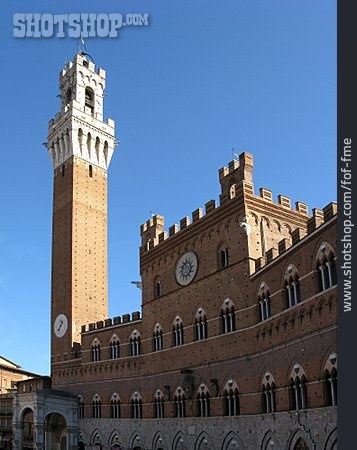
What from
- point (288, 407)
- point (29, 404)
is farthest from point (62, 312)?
point (288, 407)

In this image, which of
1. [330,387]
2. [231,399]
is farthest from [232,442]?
[330,387]

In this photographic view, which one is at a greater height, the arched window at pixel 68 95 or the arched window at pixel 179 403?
the arched window at pixel 68 95

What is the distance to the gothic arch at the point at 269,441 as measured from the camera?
24.2 meters

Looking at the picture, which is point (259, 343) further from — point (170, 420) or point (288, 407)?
point (170, 420)

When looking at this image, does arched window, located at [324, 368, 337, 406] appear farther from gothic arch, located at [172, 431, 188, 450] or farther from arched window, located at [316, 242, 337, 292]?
gothic arch, located at [172, 431, 188, 450]

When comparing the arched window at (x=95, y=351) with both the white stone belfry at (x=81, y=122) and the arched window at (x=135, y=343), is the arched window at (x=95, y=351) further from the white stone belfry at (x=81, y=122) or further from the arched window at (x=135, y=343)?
the white stone belfry at (x=81, y=122)

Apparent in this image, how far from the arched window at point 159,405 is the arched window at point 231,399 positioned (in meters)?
6.37

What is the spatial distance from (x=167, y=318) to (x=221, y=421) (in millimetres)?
8019

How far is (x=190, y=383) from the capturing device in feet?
104

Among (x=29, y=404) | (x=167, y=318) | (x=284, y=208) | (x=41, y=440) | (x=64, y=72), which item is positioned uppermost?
(x=64, y=72)

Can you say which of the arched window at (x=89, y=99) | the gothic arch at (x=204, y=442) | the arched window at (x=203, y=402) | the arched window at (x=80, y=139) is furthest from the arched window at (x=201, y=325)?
the arched window at (x=89, y=99)

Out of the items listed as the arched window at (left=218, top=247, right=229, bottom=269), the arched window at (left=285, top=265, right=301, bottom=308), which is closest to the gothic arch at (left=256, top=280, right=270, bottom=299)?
the arched window at (left=285, top=265, right=301, bottom=308)

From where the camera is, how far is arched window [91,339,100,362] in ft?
138

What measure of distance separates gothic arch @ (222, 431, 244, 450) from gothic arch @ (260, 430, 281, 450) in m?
2.05
